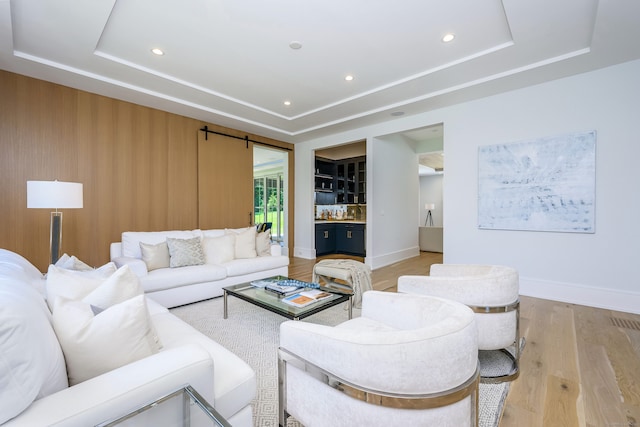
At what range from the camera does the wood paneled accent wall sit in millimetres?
3309

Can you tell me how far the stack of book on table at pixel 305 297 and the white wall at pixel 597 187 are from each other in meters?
2.66

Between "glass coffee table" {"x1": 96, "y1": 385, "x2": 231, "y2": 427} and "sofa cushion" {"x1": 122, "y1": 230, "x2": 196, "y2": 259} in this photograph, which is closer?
"glass coffee table" {"x1": 96, "y1": 385, "x2": 231, "y2": 427}

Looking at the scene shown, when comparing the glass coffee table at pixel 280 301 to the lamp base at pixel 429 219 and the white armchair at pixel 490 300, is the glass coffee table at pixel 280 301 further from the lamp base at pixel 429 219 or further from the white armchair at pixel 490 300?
the lamp base at pixel 429 219

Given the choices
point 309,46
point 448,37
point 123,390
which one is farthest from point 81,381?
point 448,37

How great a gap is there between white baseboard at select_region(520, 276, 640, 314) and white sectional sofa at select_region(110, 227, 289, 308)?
3.41m

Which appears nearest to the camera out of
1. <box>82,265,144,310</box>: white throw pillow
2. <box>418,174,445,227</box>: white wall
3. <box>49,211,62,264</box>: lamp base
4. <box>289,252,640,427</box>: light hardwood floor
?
<box>82,265,144,310</box>: white throw pillow

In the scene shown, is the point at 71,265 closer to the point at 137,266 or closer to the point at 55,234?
the point at 137,266

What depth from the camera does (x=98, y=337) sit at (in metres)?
1.03

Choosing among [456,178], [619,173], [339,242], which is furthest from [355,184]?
[619,173]

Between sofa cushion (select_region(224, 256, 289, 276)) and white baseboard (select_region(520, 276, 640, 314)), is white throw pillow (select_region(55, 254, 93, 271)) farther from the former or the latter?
white baseboard (select_region(520, 276, 640, 314))

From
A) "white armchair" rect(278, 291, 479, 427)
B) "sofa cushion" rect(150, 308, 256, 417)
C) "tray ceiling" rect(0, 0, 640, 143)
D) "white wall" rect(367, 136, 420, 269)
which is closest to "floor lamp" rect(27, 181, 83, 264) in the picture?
"tray ceiling" rect(0, 0, 640, 143)

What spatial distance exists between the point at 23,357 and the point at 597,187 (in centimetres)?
482

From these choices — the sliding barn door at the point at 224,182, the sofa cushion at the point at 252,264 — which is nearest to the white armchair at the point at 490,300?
the sofa cushion at the point at 252,264

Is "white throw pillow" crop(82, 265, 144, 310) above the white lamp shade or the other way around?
the other way around
